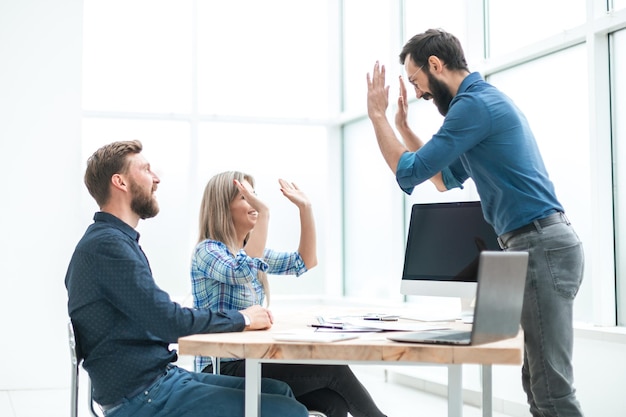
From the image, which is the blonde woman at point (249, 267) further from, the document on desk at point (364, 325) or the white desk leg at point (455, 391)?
the white desk leg at point (455, 391)

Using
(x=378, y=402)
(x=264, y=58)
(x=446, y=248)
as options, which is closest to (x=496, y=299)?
(x=446, y=248)

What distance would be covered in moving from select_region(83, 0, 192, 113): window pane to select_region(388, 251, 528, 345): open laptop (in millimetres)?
5108

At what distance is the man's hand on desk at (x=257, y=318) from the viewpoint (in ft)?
6.86

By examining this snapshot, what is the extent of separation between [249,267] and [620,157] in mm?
2200

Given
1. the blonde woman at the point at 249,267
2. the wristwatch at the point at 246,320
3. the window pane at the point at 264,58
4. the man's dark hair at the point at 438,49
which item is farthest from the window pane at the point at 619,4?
the window pane at the point at 264,58

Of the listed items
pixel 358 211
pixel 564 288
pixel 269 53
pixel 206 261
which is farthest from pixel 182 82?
pixel 564 288

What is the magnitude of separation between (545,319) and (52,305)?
4.64 meters

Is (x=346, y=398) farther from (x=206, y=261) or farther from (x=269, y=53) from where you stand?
(x=269, y=53)

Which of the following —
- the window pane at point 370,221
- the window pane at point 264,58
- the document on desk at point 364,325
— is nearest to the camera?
the document on desk at point 364,325

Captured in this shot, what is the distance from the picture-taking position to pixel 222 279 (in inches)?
107

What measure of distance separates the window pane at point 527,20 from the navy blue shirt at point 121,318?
2.97 metres

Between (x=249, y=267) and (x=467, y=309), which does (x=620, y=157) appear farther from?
(x=249, y=267)

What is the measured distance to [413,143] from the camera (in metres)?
2.84

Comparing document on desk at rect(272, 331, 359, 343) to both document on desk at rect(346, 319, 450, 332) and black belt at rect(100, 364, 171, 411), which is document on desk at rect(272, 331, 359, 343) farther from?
black belt at rect(100, 364, 171, 411)
